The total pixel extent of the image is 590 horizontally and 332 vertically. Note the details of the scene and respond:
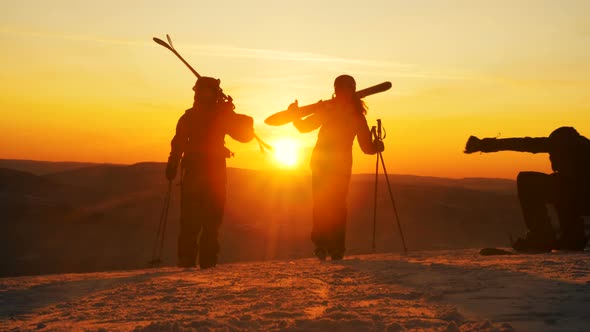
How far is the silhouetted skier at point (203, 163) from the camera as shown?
978 cm

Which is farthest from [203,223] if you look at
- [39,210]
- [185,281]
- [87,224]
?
[39,210]

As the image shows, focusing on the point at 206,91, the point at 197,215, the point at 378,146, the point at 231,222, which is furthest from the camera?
the point at 231,222

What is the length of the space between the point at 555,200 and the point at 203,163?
4.52m

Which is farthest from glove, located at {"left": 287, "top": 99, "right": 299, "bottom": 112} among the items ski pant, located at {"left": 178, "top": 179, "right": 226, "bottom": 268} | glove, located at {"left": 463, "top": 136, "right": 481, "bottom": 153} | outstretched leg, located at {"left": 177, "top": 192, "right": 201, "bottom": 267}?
glove, located at {"left": 463, "top": 136, "right": 481, "bottom": 153}

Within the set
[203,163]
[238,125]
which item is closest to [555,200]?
[238,125]

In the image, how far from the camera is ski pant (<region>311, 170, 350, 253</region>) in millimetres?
9945

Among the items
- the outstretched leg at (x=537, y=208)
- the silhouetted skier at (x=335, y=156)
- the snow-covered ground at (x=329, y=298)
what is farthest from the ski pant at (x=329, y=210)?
the outstretched leg at (x=537, y=208)

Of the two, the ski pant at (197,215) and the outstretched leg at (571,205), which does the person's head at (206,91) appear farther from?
the outstretched leg at (571,205)

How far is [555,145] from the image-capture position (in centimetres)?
955

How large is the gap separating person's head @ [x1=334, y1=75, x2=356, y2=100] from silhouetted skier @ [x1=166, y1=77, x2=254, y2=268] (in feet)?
4.18

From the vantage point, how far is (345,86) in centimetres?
1011

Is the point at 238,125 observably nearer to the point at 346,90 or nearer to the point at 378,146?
the point at 346,90

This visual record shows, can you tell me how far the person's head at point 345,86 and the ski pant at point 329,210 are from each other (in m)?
1.07

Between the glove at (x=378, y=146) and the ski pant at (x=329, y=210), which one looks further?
the glove at (x=378, y=146)
